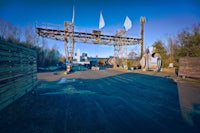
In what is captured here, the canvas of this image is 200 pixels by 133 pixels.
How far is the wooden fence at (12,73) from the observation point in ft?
11.3

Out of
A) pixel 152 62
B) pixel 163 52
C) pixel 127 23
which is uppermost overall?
pixel 127 23

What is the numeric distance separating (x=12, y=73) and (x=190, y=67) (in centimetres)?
1287

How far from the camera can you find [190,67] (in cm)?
956

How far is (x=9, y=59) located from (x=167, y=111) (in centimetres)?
590

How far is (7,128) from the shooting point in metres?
2.51

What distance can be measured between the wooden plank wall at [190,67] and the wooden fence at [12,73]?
12587mm

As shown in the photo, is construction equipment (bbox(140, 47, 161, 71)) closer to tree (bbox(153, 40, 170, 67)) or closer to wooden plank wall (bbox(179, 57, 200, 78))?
tree (bbox(153, 40, 170, 67))

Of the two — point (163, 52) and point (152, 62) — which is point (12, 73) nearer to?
point (152, 62)

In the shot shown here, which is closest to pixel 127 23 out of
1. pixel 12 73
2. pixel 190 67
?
pixel 190 67

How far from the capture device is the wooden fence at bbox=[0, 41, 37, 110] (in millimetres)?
3459

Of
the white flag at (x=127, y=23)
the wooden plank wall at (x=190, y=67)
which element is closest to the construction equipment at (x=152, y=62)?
the white flag at (x=127, y=23)

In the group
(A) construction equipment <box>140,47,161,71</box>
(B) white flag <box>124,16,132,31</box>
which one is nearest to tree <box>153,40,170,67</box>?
(A) construction equipment <box>140,47,161,71</box>

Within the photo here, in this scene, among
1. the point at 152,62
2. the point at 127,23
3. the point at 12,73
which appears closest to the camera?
Answer: the point at 12,73

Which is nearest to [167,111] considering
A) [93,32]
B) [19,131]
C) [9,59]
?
[19,131]
